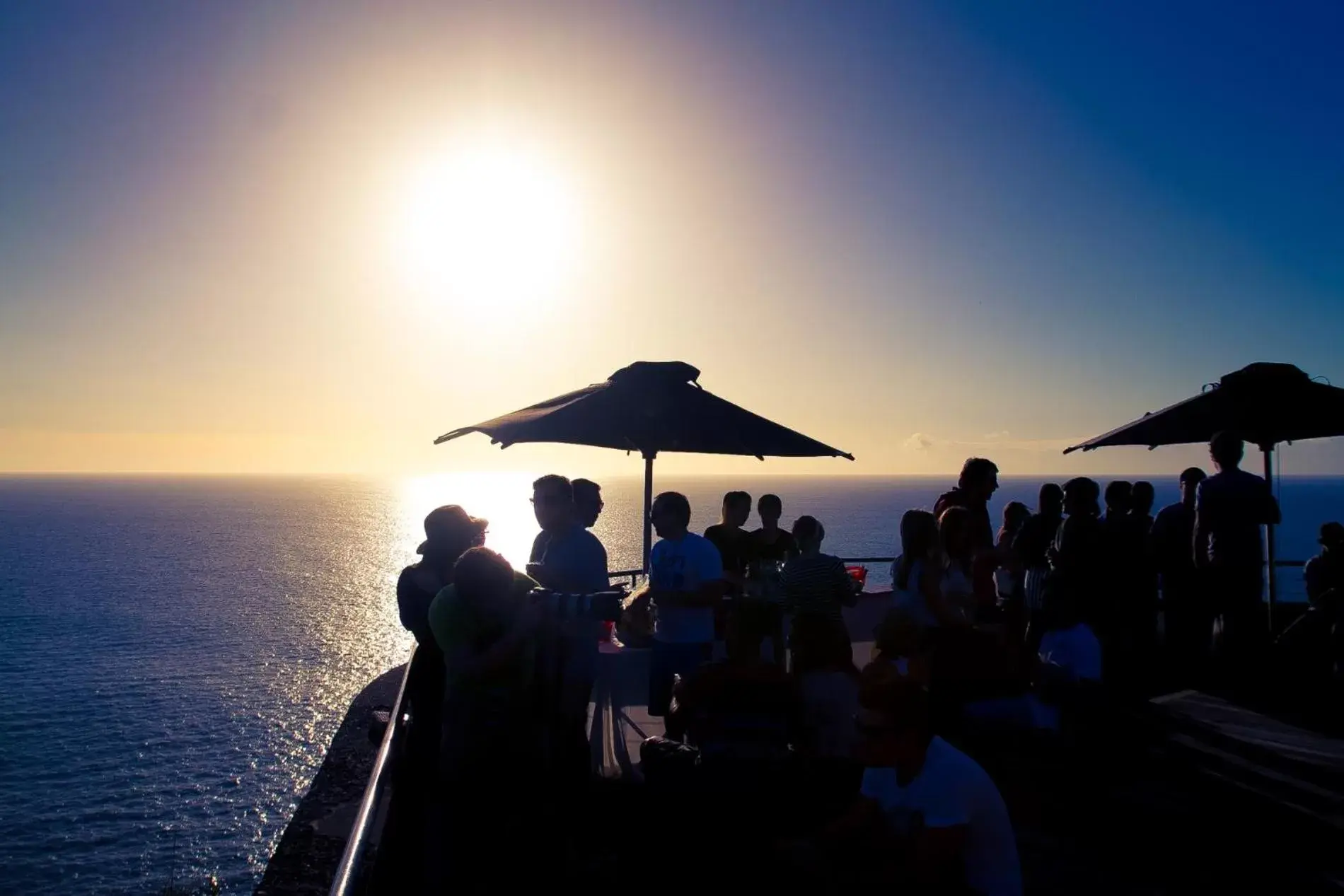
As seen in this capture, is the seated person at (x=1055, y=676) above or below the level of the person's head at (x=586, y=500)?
below

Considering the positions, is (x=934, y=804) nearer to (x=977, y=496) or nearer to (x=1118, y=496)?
(x=977, y=496)

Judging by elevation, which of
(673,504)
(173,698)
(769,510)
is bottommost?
(173,698)

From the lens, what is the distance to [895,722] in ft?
9.46

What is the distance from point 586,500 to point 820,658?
8.91 feet

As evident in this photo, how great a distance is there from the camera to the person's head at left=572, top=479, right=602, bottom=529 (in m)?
6.36

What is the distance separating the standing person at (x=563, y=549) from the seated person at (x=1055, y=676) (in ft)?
7.37

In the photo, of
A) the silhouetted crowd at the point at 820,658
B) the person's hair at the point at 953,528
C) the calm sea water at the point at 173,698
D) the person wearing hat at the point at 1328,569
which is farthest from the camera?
the calm sea water at the point at 173,698

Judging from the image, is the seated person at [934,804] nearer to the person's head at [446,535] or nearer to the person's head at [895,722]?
the person's head at [895,722]

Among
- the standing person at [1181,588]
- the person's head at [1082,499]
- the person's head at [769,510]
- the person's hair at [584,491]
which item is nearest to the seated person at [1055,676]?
the person's head at [1082,499]

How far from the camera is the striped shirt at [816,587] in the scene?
5508 mm

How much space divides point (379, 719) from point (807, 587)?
4109mm

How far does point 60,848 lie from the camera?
4325 centimetres

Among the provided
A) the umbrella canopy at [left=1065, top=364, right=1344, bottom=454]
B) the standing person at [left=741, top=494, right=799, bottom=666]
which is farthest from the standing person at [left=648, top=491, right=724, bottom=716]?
the umbrella canopy at [left=1065, top=364, right=1344, bottom=454]

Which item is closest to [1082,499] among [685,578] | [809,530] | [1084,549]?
[1084,549]
